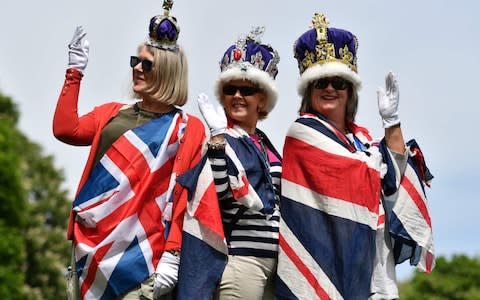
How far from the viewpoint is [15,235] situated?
2727 cm

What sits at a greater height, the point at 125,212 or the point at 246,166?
the point at 246,166

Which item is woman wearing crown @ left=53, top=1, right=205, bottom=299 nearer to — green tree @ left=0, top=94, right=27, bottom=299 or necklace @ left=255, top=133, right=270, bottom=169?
necklace @ left=255, top=133, right=270, bottom=169

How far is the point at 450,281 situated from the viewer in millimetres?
52594

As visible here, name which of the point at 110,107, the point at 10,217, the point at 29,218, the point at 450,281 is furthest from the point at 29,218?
the point at 110,107

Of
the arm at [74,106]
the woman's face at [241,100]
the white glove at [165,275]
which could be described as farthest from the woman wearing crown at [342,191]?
the arm at [74,106]

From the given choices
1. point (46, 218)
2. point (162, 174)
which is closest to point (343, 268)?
point (162, 174)

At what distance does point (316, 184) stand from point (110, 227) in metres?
1.37

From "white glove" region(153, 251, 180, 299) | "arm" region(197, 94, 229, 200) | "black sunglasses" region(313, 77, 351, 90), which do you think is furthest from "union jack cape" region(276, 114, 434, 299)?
"white glove" region(153, 251, 180, 299)

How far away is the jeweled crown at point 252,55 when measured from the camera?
6949mm

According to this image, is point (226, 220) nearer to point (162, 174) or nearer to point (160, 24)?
point (162, 174)

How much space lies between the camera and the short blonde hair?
664 cm

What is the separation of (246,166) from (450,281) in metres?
47.6

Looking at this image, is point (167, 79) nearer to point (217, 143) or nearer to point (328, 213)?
point (217, 143)

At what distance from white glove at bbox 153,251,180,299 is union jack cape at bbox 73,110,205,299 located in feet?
0.27
